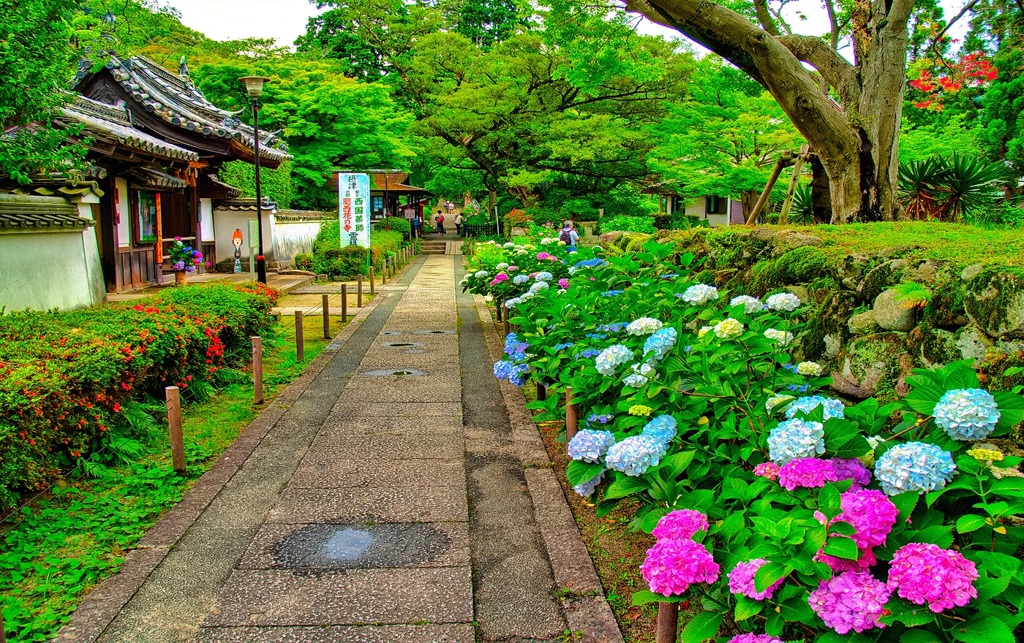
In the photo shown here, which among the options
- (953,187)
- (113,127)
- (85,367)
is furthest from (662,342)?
(113,127)

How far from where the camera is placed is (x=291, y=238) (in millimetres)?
24391

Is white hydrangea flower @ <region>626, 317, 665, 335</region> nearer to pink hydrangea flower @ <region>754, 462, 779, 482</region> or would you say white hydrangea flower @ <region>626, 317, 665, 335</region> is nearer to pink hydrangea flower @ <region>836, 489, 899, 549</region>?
pink hydrangea flower @ <region>754, 462, 779, 482</region>

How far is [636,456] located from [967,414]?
1.15 meters

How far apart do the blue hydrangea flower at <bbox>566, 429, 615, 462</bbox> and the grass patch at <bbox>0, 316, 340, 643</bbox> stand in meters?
2.62

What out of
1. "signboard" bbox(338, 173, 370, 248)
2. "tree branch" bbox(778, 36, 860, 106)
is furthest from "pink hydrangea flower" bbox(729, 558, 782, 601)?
"signboard" bbox(338, 173, 370, 248)

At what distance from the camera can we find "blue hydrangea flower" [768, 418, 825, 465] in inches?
95.0

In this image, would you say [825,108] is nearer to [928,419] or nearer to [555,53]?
[928,419]

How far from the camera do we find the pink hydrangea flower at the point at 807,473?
7.79 feet

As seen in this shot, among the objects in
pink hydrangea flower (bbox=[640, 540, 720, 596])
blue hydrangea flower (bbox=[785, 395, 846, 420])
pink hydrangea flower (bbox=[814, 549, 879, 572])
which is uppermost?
blue hydrangea flower (bbox=[785, 395, 846, 420])

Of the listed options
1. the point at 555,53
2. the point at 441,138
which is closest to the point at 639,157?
the point at 555,53

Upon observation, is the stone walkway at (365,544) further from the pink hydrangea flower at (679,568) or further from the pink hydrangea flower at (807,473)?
the pink hydrangea flower at (807,473)

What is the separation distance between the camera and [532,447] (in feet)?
21.1

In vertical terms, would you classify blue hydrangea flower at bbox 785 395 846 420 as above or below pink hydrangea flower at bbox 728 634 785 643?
above

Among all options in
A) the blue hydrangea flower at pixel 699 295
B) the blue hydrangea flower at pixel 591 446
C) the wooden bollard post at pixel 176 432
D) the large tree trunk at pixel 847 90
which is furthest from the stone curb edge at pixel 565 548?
the large tree trunk at pixel 847 90
